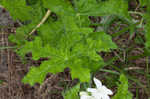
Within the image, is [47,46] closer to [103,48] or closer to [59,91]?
[103,48]

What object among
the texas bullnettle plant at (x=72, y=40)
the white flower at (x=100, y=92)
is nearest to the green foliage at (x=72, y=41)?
the texas bullnettle plant at (x=72, y=40)

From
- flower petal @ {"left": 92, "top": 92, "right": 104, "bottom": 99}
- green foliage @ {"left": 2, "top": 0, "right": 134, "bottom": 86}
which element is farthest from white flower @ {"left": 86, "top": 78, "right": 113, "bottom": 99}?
green foliage @ {"left": 2, "top": 0, "right": 134, "bottom": 86}

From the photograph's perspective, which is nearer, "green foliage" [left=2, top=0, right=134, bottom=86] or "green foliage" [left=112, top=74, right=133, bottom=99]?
"green foliage" [left=2, top=0, right=134, bottom=86]

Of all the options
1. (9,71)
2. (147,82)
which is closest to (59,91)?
(9,71)

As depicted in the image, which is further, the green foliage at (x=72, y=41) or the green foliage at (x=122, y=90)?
the green foliage at (x=122, y=90)

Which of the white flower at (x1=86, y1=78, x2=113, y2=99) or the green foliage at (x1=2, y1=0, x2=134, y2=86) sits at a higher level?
the green foliage at (x1=2, y1=0, x2=134, y2=86)

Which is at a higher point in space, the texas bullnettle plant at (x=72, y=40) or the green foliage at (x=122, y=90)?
the texas bullnettle plant at (x=72, y=40)

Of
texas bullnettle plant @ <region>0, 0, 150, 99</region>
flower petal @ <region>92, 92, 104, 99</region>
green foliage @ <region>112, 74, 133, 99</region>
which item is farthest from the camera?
green foliage @ <region>112, 74, 133, 99</region>

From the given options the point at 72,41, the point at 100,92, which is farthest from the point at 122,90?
the point at 72,41

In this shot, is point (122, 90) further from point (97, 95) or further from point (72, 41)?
point (72, 41)

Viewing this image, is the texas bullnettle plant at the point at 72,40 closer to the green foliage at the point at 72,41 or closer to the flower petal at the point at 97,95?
the green foliage at the point at 72,41

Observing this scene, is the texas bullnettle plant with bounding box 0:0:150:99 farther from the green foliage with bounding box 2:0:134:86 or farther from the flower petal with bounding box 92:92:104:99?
the flower petal with bounding box 92:92:104:99

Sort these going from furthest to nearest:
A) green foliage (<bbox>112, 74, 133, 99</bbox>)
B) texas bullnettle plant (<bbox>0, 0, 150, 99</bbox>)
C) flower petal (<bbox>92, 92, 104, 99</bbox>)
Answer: green foliage (<bbox>112, 74, 133, 99</bbox>), texas bullnettle plant (<bbox>0, 0, 150, 99</bbox>), flower petal (<bbox>92, 92, 104, 99</bbox>)
